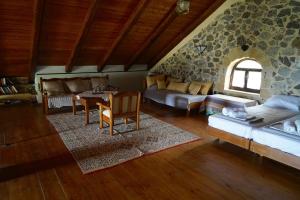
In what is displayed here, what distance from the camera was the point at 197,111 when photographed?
564 centimetres

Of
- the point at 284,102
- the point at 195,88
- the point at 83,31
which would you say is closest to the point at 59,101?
the point at 83,31

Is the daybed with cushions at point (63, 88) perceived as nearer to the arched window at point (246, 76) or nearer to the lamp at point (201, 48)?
the lamp at point (201, 48)

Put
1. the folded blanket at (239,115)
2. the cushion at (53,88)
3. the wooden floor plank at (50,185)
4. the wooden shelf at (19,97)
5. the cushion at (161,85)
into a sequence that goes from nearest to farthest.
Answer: the wooden floor plank at (50,185), the folded blanket at (239,115), the cushion at (53,88), the wooden shelf at (19,97), the cushion at (161,85)

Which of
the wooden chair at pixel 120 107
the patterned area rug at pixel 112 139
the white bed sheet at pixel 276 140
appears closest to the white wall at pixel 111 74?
the patterned area rug at pixel 112 139

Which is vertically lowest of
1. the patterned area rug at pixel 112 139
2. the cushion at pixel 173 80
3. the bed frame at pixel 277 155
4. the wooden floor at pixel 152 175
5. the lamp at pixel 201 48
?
the wooden floor at pixel 152 175

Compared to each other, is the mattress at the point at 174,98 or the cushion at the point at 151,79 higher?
the cushion at the point at 151,79

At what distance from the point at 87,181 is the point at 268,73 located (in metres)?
4.09

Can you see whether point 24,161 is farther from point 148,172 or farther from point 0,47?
point 0,47

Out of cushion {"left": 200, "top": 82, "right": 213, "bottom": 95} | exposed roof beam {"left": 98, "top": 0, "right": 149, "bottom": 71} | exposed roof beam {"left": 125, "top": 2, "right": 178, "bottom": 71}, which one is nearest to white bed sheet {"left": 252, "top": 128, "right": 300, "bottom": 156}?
cushion {"left": 200, "top": 82, "right": 213, "bottom": 95}

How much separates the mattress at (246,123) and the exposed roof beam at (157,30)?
8.79 feet

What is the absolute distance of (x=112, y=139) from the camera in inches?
148

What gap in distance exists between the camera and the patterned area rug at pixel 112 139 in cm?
310

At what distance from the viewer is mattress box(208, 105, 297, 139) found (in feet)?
10.5

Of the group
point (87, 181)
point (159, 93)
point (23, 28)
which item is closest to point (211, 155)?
point (87, 181)
